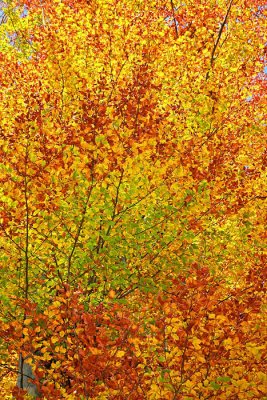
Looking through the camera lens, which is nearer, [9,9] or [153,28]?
[153,28]

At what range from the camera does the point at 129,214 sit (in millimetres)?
7625

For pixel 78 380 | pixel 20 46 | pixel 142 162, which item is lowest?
pixel 78 380

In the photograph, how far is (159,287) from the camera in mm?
8148

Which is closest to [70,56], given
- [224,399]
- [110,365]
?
[110,365]

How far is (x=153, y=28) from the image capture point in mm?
12883

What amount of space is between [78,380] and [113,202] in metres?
2.52

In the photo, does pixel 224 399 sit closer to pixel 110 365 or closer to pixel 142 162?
pixel 110 365

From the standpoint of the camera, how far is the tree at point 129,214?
6.17 m

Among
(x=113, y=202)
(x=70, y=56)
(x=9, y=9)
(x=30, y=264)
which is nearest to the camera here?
(x=113, y=202)

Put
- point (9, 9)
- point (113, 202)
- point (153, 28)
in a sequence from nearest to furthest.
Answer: point (113, 202)
point (153, 28)
point (9, 9)

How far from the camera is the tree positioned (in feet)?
20.2

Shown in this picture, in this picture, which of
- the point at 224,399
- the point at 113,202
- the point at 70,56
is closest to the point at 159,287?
the point at 113,202

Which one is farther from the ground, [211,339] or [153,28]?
[153,28]

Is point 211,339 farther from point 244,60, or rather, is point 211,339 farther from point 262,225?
point 244,60
